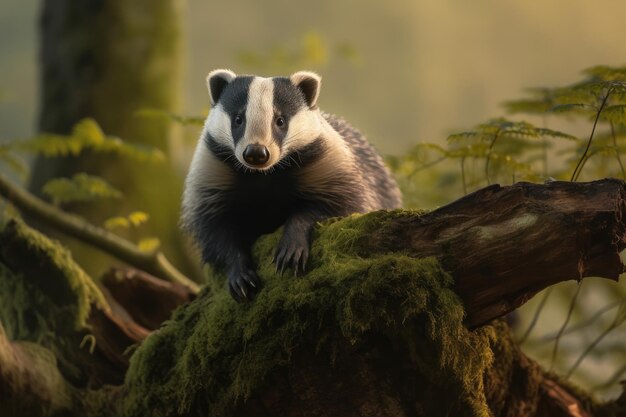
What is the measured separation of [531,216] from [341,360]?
80 centimetres

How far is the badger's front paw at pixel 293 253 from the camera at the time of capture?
2.57 m

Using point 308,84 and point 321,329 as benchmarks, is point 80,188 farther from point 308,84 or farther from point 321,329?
point 321,329

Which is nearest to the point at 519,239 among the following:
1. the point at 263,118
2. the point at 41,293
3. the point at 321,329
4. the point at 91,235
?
the point at 321,329

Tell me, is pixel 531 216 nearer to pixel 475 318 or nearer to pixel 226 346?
pixel 475 318

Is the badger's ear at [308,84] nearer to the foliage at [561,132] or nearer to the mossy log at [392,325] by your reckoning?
the foliage at [561,132]

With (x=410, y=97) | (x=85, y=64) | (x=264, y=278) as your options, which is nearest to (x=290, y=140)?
(x=264, y=278)

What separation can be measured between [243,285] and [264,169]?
61 centimetres

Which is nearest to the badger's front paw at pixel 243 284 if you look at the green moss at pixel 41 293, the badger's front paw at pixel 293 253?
the badger's front paw at pixel 293 253

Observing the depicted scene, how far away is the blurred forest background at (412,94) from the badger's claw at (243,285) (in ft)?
3.89

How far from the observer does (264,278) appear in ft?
8.92

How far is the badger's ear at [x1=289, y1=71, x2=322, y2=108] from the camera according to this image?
3.50m

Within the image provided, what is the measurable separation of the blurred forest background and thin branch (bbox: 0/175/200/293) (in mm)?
166

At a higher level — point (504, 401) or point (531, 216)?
point (531, 216)

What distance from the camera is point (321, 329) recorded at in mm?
2389
